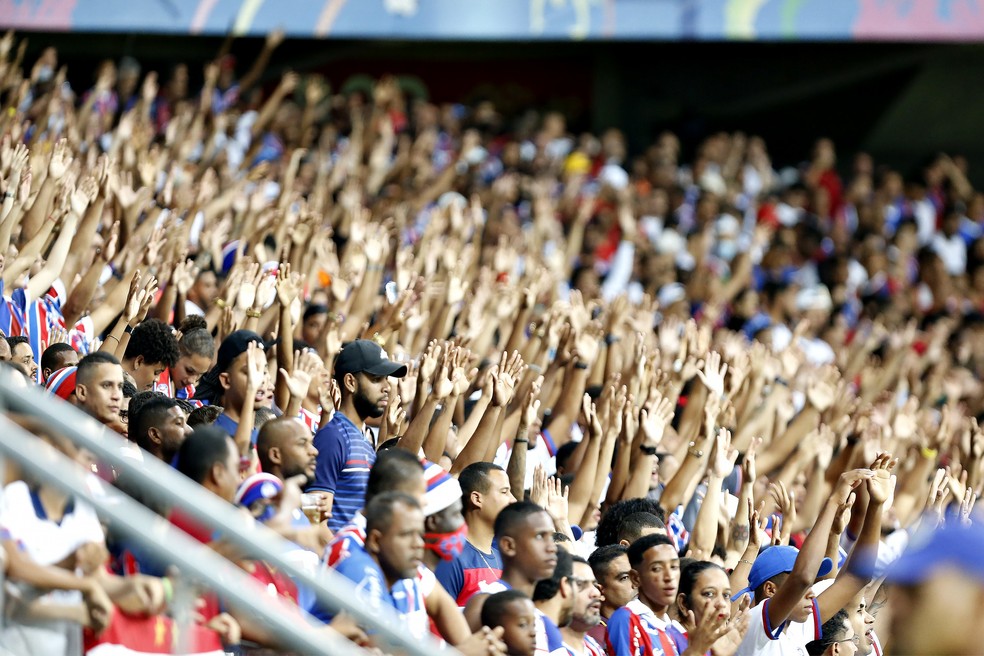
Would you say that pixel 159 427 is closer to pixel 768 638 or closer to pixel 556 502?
pixel 556 502

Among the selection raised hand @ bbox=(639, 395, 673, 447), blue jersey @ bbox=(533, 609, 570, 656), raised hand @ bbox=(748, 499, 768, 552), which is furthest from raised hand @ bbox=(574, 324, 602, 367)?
blue jersey @ bbox=(533, 609, 570, 656)

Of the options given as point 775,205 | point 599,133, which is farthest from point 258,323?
point 599,133

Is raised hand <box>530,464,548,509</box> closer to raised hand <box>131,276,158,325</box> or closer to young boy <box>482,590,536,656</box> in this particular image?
young boy <box>482,590,536,656</box>

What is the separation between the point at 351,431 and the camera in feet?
17.2

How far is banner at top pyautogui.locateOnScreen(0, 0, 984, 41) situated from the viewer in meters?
12.8

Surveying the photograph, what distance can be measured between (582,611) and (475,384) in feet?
7.58

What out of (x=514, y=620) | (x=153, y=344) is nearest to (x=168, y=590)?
(x=514, y=620)

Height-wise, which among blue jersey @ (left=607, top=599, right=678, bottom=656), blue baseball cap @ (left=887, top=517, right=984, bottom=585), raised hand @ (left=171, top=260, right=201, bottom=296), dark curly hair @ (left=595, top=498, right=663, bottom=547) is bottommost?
blue jersey @ (left=607, top=599, right=678, bottom=656)

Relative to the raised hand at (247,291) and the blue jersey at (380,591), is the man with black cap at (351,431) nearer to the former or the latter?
the blue jersey at (380,591)

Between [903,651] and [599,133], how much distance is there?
1418 centimetres

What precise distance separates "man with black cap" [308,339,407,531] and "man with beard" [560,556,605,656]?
29.8 inches

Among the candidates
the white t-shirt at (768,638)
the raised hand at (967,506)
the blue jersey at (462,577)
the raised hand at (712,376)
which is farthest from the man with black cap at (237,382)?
the raised hand at (967,506)

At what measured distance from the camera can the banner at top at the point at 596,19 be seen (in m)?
12.8

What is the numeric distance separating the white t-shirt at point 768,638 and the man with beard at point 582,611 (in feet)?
2.13
